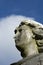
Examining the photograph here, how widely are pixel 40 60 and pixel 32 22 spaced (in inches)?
80.8

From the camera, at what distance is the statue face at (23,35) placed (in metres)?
14.2

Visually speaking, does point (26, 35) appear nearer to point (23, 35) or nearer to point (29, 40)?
point (23, 35)

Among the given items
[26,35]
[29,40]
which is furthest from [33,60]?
[26,35]

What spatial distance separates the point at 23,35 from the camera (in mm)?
14344

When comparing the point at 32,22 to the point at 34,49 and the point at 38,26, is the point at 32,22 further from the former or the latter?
the point at 34,49

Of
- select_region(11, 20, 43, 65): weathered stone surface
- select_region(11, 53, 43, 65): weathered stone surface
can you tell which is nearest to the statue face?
select_region(11, 20, 43, 65): weathered stone surface

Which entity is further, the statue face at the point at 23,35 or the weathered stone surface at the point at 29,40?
the statue face at the point at 23,35

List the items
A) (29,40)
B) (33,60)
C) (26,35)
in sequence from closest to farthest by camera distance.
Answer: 1. (33,60)
2. (29,40)
3. (26,35)

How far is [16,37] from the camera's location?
14.5 m

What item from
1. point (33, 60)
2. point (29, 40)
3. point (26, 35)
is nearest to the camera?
point (33, 60)

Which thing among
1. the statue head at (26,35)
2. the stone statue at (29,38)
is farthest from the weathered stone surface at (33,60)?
the statue head at (26,35)

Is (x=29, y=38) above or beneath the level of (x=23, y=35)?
beneath

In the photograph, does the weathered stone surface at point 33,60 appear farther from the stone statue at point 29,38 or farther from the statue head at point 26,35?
the statue head at point 26,35

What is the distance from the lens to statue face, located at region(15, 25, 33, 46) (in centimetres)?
1417
